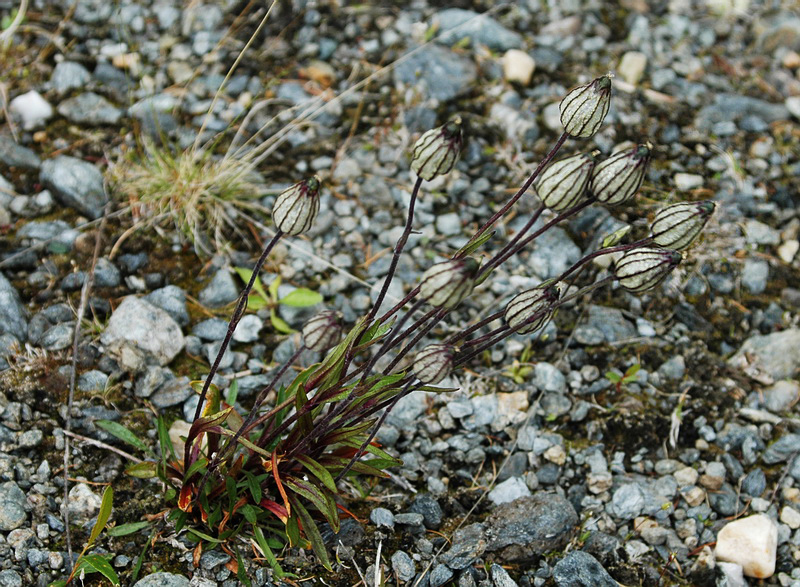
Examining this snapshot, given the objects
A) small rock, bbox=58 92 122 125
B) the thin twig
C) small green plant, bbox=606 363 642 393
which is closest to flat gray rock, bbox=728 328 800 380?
small green plant, bbox=606 363 642 393

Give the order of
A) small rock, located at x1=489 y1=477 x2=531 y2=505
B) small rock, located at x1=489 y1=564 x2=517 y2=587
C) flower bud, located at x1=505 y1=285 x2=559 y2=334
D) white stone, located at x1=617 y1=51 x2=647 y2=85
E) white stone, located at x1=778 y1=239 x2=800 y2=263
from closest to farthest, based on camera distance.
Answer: flower bud, located at x1=505 y1=285 x2=559 y2=334 → small rock, located at x1=489 y1=564 x2=517 y2=587 → small rock, located at x1=489 y1=477 x2=531 y2=505 → white stone, located at x1=778 y1=239 x2=800 y2=263 → white stone, located at x1=617 y1=51 x2=647 y2=85

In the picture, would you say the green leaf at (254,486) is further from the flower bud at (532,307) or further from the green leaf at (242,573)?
the flower bud at (532,307)

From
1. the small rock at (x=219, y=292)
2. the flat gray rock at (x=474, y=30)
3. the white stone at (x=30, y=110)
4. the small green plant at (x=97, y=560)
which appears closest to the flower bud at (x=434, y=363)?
the small green plant at (x=97, y=560)

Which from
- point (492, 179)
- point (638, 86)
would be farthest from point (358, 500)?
point (638, 86)

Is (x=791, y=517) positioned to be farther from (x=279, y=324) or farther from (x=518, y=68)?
(x=518, y=68)

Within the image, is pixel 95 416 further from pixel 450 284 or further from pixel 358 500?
pixel 450 284

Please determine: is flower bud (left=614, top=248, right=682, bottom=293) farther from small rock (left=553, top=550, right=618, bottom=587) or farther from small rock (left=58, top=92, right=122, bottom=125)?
small rock (left=58, top=92, right=122, bottom=125)
